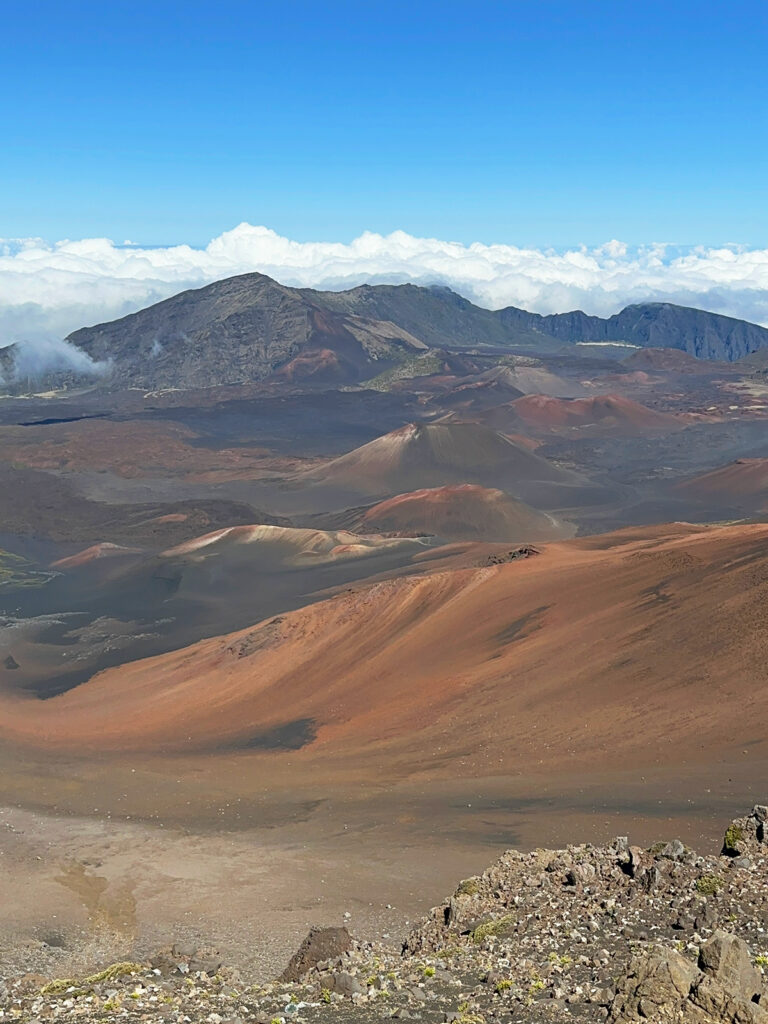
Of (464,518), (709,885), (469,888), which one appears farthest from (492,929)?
(464,518)

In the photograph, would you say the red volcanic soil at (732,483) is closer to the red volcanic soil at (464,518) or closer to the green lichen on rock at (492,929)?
the red volcanic soil at (464,518)

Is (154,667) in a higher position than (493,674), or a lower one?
lower

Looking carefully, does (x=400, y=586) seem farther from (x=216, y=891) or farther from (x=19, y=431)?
(x=19, y=431)

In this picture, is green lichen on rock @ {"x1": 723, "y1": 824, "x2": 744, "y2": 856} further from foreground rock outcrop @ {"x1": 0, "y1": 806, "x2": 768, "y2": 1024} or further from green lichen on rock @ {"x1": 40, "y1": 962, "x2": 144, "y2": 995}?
green lichen on rock @ {"x1": 40, "y1": 962, "x2": 144, "y2": 995}

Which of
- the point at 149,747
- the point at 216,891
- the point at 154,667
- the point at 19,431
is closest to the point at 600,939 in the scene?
the point at 216,891

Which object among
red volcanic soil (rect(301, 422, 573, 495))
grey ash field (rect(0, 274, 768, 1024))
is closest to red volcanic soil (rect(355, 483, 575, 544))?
grey ash field (rect(0, 274, 768, 1024))

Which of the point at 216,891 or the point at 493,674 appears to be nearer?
the point at 216,891

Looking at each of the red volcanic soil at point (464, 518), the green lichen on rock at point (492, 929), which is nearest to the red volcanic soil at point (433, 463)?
the red volcanic soil at point (464, 518)
